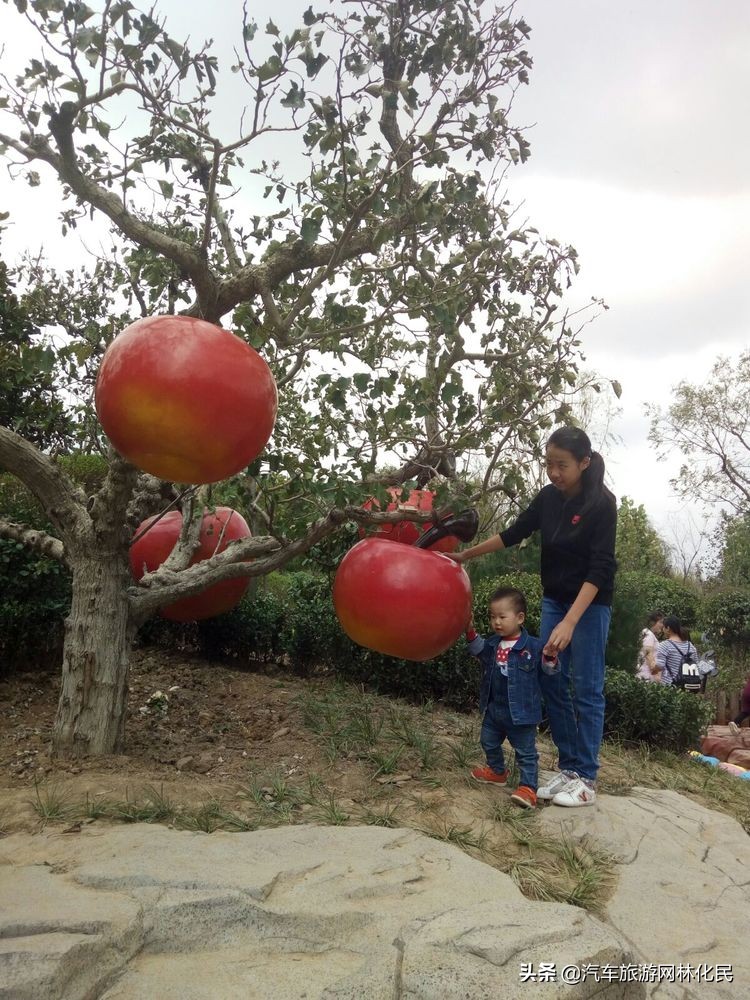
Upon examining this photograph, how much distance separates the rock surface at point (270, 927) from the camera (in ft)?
7.23

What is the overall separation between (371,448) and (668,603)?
1636cm

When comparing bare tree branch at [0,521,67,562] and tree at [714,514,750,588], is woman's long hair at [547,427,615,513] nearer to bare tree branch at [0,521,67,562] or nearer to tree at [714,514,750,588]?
bare tree branch at [0,521,67,562]

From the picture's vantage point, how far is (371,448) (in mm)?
3828

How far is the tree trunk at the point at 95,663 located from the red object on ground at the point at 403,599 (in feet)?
3.75

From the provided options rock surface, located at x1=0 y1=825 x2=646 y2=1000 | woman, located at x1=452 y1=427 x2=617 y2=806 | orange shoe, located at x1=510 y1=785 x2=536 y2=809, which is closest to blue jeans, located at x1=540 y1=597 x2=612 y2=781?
woman, located at x1=452 y1=427 x2=617 y2=806

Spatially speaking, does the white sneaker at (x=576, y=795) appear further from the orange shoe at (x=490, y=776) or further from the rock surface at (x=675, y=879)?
the orange shoe at (x=490, y=776)

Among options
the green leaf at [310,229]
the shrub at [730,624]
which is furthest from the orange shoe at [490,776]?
the shrub at [730,624]

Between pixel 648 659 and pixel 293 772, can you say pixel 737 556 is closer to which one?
pixel 648 659

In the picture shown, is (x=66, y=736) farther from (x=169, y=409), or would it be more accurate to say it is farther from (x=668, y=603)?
(x=668, y=603)

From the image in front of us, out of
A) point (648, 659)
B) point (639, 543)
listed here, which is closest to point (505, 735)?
point (648, 659)

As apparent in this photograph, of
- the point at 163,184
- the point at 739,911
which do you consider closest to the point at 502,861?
the point at 739,911

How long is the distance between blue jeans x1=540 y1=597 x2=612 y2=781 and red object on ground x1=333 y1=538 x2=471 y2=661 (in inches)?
21.7

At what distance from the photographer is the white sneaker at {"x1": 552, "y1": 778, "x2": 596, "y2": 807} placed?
3811mm

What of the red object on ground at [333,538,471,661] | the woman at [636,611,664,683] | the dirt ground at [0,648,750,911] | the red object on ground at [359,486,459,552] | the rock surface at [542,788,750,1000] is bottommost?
the rock surface at [542,788,750,1000]
